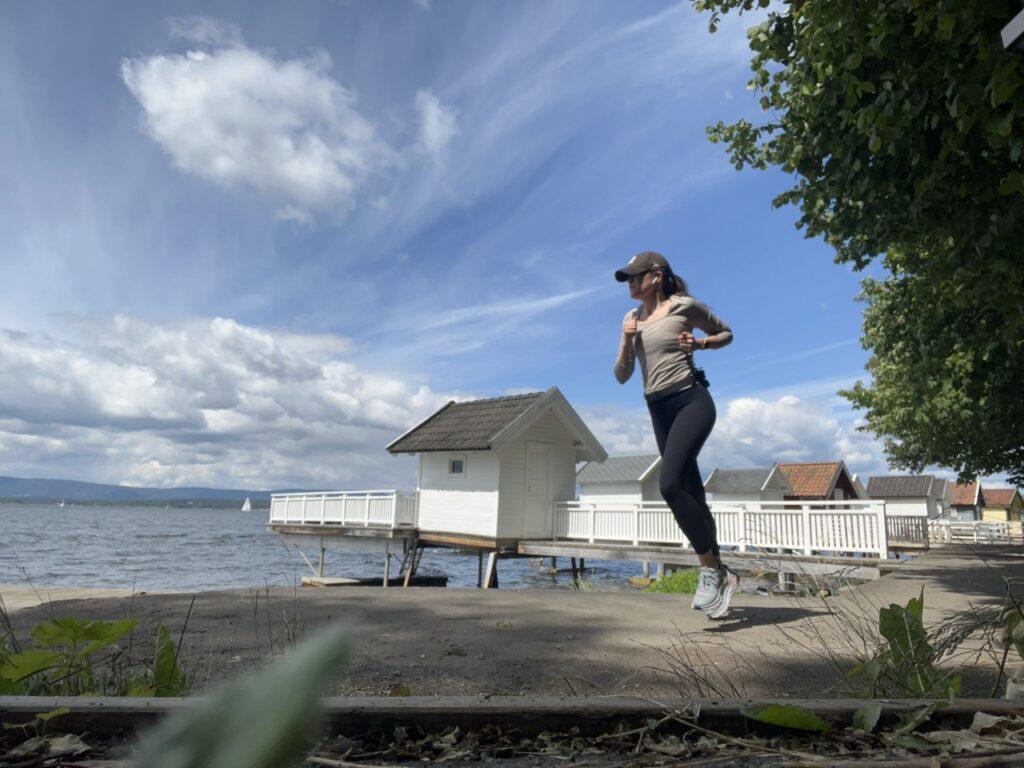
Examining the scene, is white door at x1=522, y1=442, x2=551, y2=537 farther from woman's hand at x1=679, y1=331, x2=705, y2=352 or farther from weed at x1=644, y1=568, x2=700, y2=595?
woman's hand at x1=679, y1=331, x2=705, y2=352

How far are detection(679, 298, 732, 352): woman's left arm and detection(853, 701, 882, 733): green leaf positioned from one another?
2777mm

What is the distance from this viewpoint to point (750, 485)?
45.7 m

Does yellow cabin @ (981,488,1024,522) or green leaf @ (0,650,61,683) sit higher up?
yellow cabin @ (981,488,1024,522)

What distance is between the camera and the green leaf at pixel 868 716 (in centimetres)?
166

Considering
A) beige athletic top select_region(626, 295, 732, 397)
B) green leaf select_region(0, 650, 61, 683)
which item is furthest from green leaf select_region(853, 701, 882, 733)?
beige athletic top select_region(626, 295, 732, 397)

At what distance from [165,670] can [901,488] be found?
76.7 metres

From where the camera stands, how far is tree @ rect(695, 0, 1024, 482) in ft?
15.7

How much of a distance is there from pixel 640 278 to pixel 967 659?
2714mm

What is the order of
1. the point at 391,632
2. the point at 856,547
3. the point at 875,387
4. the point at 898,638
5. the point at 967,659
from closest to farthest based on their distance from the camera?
the point at 898,638
the point at 967,659
the point at 391,632
the point at 856,547
the point at 875,387

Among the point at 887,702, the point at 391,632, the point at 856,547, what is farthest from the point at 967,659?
the point at 856,547

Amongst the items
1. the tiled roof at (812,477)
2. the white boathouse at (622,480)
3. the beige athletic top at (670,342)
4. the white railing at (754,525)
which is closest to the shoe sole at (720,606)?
the beige athletic top at (670,342)

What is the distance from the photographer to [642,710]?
1723mm

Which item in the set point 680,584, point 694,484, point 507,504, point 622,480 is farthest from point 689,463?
point 622,480

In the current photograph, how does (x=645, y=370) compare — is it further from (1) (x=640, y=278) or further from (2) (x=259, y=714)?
(2) (x=259, y=714)
